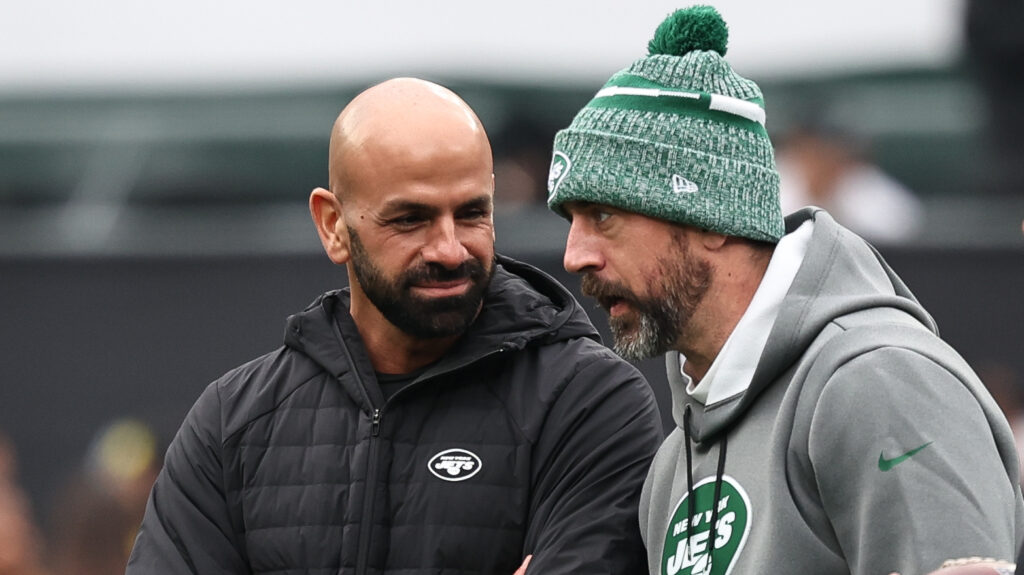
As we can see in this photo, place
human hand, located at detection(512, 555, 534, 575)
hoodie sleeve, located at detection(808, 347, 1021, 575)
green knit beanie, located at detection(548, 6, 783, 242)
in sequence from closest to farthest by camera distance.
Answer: hoodie sleeve, located at detection(808, 347, 1021, 575)
green knit beanie, located at detection(548, 6, 783, 242)
human hand, located at detection(512, 555, 534, 575)

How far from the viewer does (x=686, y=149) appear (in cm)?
305

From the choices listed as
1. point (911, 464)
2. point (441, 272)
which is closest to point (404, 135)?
point (441, 272)

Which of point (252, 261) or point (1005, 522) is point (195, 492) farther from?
point (252, 261)

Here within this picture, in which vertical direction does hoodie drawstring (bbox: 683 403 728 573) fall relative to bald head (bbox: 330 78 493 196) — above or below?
below

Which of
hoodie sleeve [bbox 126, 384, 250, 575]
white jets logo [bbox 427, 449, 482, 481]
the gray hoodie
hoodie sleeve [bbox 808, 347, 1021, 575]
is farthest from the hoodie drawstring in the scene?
hoodie sleeve [bbox 126, 384, 250, 575]

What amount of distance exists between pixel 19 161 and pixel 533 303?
6125mm

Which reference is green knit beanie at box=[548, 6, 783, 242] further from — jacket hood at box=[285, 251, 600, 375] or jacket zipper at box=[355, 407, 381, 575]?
jacket zipper at box=[355, 407, 381, 575]

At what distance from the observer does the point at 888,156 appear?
8.18 meters

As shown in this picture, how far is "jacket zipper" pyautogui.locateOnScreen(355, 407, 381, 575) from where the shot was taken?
10.8ft

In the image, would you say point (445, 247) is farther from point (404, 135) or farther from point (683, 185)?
point (683, 185)

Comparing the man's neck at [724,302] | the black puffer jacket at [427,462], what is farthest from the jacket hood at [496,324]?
the man's neck at [724,302]

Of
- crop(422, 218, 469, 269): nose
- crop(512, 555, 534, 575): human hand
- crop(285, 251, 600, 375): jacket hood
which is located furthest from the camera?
crop(285, 251, 600, 375): jacket hood

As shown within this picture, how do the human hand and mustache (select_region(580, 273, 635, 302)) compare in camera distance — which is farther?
the human hand

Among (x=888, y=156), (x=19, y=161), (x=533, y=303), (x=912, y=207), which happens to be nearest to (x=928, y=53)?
(x=888, y=156)
